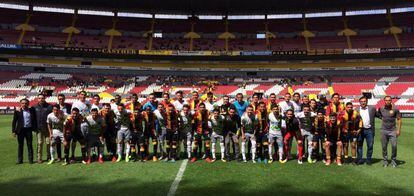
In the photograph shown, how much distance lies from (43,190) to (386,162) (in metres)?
9.42

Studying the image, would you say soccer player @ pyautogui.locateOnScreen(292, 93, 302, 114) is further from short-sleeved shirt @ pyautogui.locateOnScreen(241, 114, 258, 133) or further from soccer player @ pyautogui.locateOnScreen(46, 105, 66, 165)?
soccer player @ pyautogui.locateOnScreen(46, 105, 66, 165)

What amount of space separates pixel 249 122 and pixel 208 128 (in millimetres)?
1379

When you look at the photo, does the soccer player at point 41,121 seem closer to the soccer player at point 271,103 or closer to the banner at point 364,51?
the soccer player at point 271,103

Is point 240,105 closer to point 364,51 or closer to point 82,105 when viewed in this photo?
point 82,105

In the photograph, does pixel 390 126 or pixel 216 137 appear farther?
pixel 216 137

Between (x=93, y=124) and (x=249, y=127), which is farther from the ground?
(x=93, y=124)

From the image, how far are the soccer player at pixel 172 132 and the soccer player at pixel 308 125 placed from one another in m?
4.02

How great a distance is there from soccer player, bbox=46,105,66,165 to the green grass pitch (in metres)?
0.80

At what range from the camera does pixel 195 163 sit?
9.38 m

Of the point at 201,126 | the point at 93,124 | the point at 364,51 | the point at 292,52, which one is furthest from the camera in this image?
the point at 292,52

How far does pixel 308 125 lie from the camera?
9.58m

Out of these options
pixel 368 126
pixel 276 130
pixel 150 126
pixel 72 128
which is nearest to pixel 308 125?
pixel 276 130

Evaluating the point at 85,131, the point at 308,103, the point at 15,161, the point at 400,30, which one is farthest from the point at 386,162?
the point at 400,30

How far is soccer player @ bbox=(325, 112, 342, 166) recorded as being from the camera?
925cm
